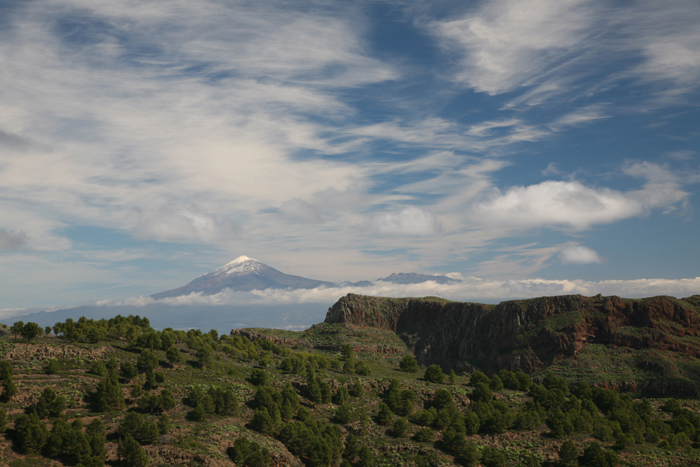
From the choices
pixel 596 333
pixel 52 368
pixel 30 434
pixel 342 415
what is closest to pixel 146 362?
pixel 52 368

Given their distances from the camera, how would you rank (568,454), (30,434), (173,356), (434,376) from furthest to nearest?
(434,376) < (173,356) < (568,454) < (30,434)

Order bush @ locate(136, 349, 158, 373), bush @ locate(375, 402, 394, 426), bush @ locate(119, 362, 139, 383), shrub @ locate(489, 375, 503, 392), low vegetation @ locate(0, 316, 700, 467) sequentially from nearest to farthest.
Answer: low vegetation @ locate(0, 316, 700, 467) → bush @ locate(119, 362, 139, 383) → bush @ locate(136, 349, 158, 373) → bush @ locate(375, 402, 394, 426) → shrub @ locate(489, 375, 503, 392)

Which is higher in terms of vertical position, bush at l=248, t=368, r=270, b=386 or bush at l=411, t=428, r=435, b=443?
bush at l=248, t=368, r=270, b=386

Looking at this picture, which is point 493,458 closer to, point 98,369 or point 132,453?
point 132,453

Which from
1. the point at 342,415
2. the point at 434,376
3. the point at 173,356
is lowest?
the point at 342,415

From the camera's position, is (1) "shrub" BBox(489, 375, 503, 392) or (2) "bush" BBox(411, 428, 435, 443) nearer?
(2) "bush" BBox(411, 428, 435, 443)

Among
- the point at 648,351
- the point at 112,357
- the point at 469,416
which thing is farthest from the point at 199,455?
the point at 648,351

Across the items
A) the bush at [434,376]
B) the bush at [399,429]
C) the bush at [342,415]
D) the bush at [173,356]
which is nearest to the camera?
the bush at [399,429]

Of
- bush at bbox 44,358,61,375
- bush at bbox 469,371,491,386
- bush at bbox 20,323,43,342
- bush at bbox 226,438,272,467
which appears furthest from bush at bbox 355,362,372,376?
bush at bbox 20,323,43,342

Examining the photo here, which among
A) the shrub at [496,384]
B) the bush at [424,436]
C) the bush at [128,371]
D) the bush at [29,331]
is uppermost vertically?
the bush at [29,331]

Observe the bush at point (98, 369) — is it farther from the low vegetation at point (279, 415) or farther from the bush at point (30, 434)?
the bush at point (30, 434)

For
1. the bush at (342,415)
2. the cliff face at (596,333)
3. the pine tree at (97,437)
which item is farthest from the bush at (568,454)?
the pine tree at (97,437)

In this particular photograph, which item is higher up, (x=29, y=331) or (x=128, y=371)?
(x=29, y=331)

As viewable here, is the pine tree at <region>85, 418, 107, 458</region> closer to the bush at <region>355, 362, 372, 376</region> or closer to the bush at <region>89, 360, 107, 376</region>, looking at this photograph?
the bush at <region>89, 360, 107, 376</region>
